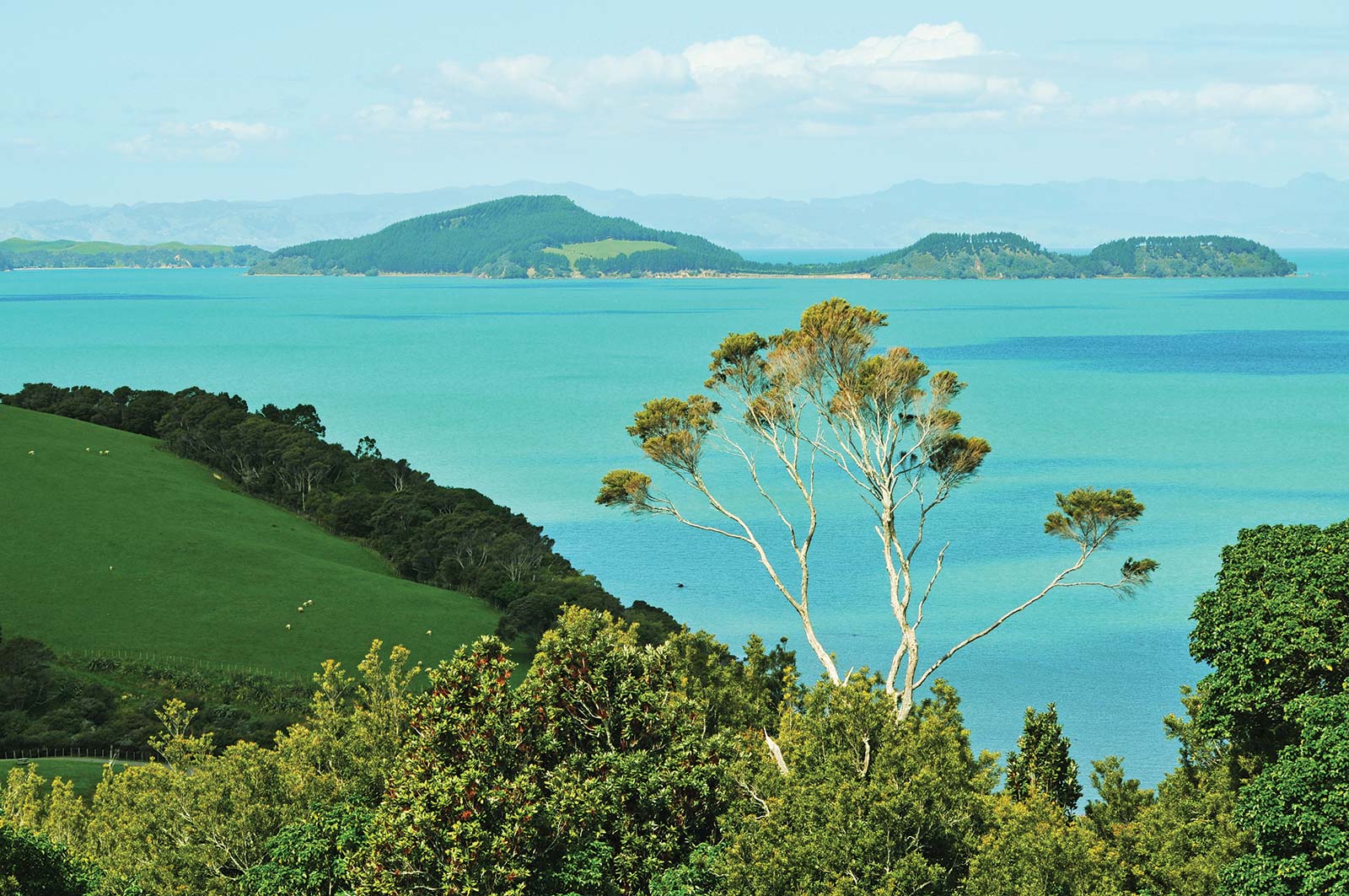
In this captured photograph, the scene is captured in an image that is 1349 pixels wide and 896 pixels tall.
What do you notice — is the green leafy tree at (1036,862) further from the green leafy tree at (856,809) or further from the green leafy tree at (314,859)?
the green leafy tree at (314,859)

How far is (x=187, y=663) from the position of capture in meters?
63.6

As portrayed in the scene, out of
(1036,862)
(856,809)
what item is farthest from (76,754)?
(1036,862)

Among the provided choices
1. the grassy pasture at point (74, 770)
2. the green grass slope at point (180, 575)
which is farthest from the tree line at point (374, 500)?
the grassy pasture at point (74, 770)

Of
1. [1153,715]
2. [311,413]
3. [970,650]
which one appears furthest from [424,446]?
Result: [1153,715]

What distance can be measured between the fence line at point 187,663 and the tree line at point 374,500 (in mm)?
10611

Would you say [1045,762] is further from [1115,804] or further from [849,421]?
[849,421]

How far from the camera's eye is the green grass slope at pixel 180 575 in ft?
222

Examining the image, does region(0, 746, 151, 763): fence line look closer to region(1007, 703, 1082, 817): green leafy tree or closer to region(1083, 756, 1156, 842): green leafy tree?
region(1007, 703, 1082, 817): green leafy tree

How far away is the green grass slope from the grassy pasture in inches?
635

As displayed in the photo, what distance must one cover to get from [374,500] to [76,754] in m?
39.2

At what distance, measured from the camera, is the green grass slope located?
67562mm

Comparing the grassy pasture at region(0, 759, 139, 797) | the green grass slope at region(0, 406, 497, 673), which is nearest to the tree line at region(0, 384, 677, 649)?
the green grass slope at region(0, 406, 497, 673)

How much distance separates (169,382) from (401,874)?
164 m

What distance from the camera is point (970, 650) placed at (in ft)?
228
